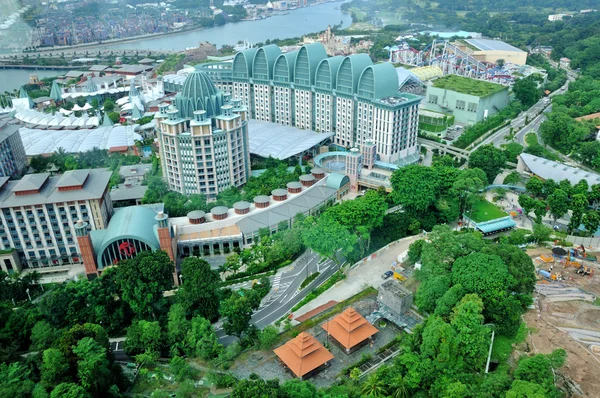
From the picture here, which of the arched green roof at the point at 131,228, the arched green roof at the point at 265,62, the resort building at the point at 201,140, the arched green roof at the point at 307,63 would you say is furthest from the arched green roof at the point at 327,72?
the arched green roof at the point at 131,228

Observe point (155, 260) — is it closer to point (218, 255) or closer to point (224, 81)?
A: point (218, 255)

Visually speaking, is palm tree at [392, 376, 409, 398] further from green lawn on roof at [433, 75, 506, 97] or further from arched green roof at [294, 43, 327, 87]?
green lawn on roof at [433, 75, 506, 97]

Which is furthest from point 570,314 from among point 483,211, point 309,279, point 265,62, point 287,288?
point 265,62

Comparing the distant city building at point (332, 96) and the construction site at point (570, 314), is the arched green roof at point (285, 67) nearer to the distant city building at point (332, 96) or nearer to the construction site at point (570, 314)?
the distant city building at point (332, 96)

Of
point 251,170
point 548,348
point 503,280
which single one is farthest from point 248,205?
point 548,348

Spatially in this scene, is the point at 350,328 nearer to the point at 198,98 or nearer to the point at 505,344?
the point at 505,344
